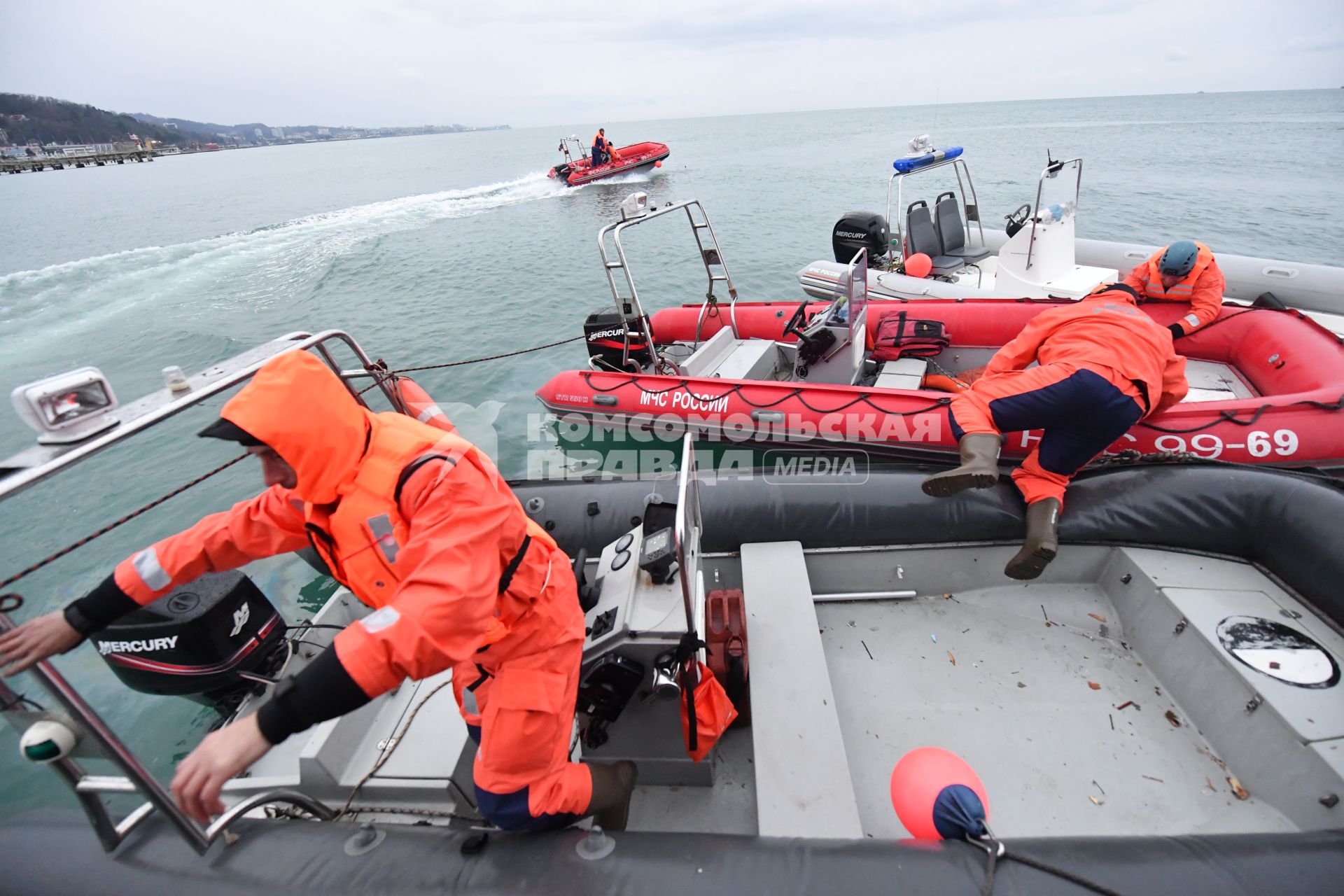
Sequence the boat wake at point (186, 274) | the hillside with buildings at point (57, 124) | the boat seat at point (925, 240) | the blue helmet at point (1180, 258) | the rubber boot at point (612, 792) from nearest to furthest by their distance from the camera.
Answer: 1. the rubber boot at point (612, 792)
2. the blue helmet at point (1180, 258)
3. the boat seat at point (925, 240)
4. the boat wake at point (186, 274)
5. the hillside with buildings at point (57, 124)

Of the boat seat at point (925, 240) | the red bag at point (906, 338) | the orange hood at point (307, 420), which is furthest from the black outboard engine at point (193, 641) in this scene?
the boat seat at point (925, 240)

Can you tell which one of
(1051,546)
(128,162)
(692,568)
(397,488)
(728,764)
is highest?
(128,162)

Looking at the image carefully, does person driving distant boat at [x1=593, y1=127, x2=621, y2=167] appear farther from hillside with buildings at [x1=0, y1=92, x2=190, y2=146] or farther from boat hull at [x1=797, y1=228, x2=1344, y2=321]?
hillside with buildings at [x1=0, y1=92, x2=190, y2=146]

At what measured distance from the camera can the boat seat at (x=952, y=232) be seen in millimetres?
6914

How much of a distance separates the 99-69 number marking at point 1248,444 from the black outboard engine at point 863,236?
440cm

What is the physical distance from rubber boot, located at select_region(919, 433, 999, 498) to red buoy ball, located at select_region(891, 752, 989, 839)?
4.07 feet

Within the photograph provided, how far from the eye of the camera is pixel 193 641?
1.95 metres

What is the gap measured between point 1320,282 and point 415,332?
972 cm

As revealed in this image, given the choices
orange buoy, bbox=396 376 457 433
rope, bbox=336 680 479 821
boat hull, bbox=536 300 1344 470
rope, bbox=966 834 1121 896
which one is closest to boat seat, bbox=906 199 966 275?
boat hull, bbox=536 300 1344 470

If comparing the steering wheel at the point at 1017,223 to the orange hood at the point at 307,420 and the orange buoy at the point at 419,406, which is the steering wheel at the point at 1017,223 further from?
the orange hood at the point at 307,420

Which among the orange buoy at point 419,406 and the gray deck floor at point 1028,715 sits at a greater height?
the orange buoy at point 419,406

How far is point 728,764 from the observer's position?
212cm

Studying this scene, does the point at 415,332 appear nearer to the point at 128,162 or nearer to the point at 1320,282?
the point at 1320,282

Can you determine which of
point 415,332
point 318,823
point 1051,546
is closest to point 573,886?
point 318,823
